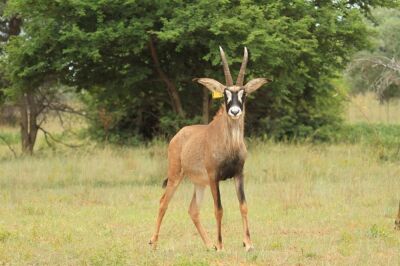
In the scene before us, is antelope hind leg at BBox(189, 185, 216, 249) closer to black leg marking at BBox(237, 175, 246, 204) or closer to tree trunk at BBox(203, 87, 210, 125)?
black leg marking at BBox(237, 175, 246, 204)

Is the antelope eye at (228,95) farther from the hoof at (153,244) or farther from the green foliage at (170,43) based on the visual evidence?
the green foliage at (170,43)

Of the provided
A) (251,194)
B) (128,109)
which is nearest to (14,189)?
(251,194)

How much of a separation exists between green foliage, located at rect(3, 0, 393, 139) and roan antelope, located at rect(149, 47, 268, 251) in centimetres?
805

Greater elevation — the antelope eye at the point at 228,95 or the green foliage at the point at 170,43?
the green foliage at the point at 170,43

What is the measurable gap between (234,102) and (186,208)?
557 centimetres

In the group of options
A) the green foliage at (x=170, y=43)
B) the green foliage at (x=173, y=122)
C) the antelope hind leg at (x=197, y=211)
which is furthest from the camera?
the green foliage at (x=173, y=122)

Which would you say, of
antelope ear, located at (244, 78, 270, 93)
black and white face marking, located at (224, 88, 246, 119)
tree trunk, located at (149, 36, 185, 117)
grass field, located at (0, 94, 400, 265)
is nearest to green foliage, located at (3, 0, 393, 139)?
tree trunk, located at (149, 36, 185, 117)

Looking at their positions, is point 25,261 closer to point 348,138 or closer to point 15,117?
point 348,138

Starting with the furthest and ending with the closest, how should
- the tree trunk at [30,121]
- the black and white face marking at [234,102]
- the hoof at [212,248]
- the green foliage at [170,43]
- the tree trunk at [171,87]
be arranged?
the tree trunk at [30,121], the tree trunk at [171,87], the green foliage at [170,43], the hoof at [212,248], the black and white face marking at [234,102]

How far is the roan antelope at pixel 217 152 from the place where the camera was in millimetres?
9734

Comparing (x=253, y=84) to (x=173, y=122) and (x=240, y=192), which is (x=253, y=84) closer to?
(x=240, y=192)

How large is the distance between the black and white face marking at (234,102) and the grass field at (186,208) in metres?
1.75

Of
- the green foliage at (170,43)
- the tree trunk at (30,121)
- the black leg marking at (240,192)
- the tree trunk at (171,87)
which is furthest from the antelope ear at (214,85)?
the tree trunk at (30,121)

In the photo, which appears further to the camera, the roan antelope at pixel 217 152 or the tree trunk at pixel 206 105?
the tree trunk at pixel 206 105
